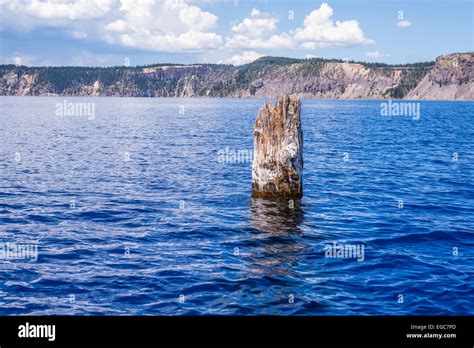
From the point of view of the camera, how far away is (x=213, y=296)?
15.1 metres

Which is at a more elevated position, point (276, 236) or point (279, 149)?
point (279, 149)

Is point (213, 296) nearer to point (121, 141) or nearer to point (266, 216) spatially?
point (266, 216)

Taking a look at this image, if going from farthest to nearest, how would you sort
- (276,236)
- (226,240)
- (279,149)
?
1. (279,149)
2. (276,236)
3. (226,240)

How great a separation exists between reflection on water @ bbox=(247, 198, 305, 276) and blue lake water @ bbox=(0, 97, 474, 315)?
0.08 meters

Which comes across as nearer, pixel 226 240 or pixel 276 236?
pixel 226 240

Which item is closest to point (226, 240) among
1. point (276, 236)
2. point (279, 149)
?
point (276, 236)

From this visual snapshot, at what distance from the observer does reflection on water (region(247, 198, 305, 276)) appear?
705 inches

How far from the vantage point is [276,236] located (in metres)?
21.8

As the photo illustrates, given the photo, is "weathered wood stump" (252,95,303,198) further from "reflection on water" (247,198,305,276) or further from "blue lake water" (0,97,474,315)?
"blue lake water" (0,97,474,315)

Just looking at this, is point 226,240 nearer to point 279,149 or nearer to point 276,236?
point 276,236

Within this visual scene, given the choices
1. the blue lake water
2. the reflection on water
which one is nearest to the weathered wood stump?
the reflection on water

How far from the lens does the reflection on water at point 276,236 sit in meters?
17.9

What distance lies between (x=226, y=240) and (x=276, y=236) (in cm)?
212
